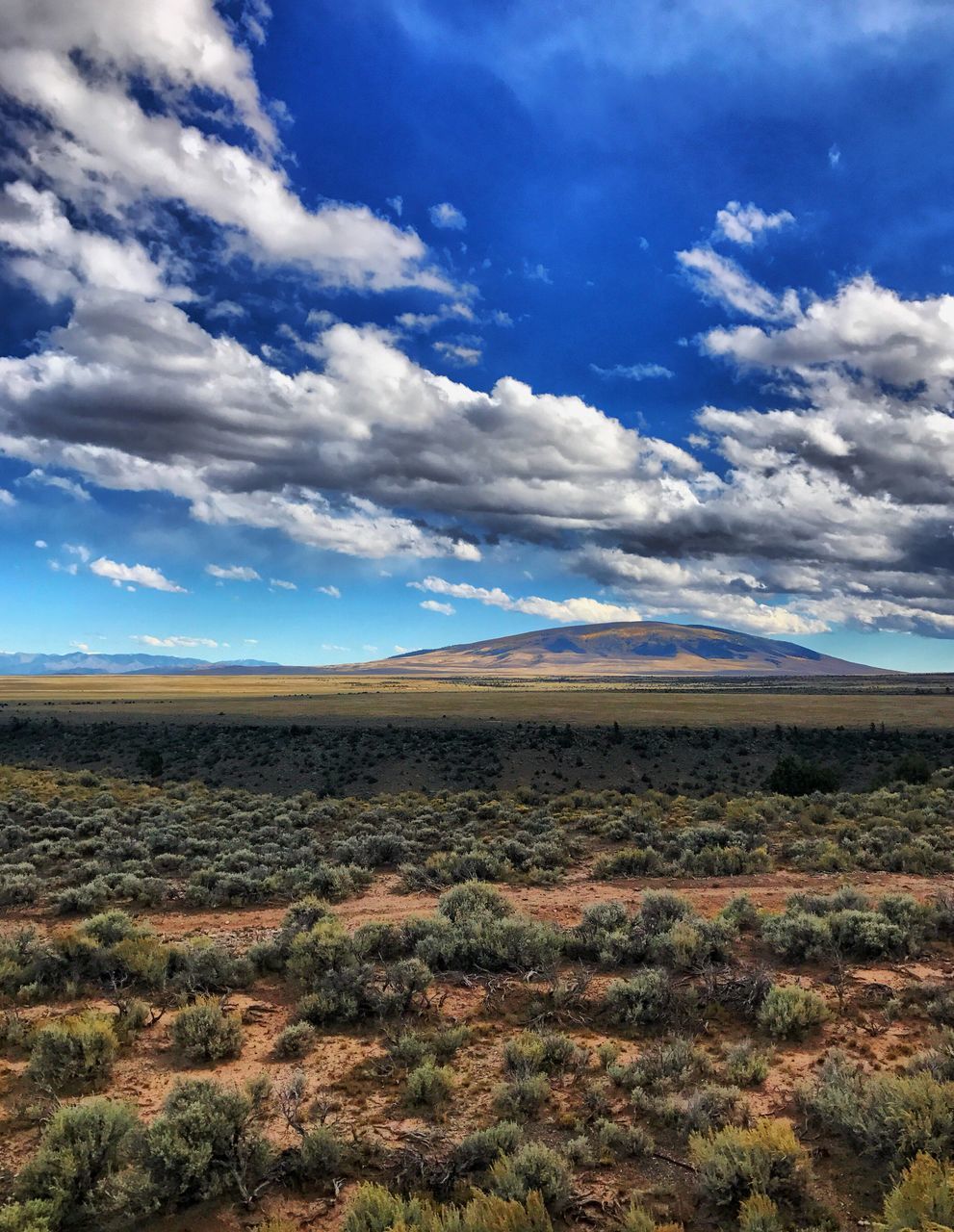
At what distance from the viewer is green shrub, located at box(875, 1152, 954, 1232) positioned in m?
5.10

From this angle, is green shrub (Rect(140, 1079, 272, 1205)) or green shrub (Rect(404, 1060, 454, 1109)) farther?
green shrub (Rect(404, 1060, 454, 1109))

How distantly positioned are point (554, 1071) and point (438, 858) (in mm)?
11050

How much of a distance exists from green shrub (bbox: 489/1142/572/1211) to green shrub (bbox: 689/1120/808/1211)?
128cm

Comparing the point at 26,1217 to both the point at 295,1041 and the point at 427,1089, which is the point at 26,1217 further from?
the point at 427,1089

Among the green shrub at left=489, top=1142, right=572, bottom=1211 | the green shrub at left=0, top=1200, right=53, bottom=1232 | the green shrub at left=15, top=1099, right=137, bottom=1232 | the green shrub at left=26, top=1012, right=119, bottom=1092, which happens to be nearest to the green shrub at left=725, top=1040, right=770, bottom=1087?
the green shrub at left=489, top=1142, right=572, bottom=1211

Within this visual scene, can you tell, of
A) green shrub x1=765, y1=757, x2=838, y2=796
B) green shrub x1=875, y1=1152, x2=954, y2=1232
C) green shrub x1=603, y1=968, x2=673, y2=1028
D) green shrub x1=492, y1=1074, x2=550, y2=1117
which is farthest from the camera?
green shrub x1=765, y1=757, x2=838, y2=796

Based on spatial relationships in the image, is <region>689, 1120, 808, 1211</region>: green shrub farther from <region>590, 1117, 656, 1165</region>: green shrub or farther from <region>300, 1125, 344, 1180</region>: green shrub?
<region>300, 1125, 344, 1180</region>: green shrub

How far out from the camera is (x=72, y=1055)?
29.3ft

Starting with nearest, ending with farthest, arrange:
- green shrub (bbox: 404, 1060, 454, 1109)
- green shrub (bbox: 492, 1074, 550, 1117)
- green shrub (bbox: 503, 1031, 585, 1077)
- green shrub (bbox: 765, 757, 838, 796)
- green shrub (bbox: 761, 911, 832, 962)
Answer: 1. green shrub (bbox: 492, 1074, 550, 1117)
2. green shrub (bbox: 404, 1060, 454, 1109)
3. green shrub (bbox: 503, 1031, 585, 1077)
4. green shrub (bbox: 761, 911, 832, 962)
5. green shrub (bbox: 765, 757, 838, 796)

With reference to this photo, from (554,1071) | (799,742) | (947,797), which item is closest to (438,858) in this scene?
(554,1071)

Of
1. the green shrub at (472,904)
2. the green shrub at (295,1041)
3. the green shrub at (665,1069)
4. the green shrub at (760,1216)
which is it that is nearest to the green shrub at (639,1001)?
the green shrub at (665,1069)

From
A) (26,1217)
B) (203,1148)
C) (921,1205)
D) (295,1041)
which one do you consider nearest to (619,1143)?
(921,1205)

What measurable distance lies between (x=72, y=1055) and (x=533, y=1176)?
634cm

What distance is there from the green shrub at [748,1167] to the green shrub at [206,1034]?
20.5 feet
